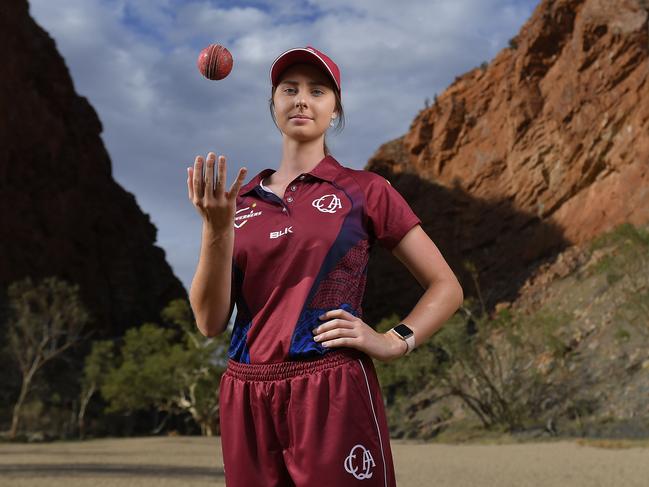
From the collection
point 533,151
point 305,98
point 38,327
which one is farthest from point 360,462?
point 533,151

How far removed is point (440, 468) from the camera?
18.3 meters

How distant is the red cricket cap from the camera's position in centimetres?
253

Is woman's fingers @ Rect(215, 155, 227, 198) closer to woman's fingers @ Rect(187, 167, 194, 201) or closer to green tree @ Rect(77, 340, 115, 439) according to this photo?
woman's fingers @ Rect(187, 167, 194, 201)

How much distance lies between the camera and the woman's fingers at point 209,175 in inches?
84.8

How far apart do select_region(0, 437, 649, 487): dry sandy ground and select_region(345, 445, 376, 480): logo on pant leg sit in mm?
12600

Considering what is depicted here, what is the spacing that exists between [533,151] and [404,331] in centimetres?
5021

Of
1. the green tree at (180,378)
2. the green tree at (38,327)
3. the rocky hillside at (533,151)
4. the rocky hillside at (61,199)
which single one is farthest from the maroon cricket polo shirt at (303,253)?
the rocky hillside at (61,199)

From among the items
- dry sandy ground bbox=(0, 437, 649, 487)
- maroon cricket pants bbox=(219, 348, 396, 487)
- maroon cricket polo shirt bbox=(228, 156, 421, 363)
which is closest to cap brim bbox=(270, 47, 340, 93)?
maroon cricket polo shirt bbox=(228, 156, 421, 363)

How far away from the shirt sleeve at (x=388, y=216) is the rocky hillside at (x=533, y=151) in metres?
42.7

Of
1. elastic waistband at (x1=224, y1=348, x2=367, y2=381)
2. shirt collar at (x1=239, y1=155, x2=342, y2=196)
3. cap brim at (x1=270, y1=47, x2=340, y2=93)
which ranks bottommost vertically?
elastic waistband at (x1=224, y1=348, x2=367, y2=381)

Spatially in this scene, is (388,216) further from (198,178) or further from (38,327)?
(38,327)

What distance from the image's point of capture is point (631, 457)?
18562 millimetres

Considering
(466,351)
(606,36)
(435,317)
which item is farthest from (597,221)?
(435,317)

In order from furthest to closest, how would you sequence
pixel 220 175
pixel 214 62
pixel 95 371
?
pixel 95 371, pixel 214 62, pixel 220 175
